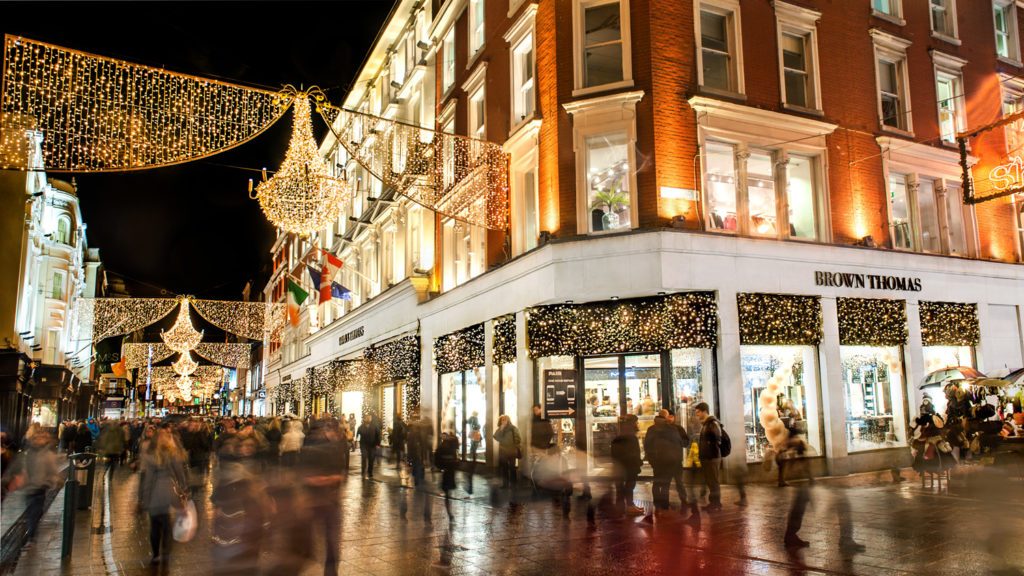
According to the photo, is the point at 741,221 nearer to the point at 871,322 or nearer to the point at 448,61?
the point at 871,322

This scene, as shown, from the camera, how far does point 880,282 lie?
19.4 metres

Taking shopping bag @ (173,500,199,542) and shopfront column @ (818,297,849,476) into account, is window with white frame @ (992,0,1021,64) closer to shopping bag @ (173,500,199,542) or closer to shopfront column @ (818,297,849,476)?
shopfront column @ (818,297,849,476)

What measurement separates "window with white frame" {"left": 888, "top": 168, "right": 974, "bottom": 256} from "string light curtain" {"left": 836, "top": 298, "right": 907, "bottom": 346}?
188 centimetres

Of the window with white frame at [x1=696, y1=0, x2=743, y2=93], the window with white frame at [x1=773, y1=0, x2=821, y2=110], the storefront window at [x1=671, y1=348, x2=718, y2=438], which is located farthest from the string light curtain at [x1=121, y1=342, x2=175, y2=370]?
the window with white frame at [x1=773, y1=0, x2=821, y2=110]

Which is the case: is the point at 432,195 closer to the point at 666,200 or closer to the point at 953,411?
the point at 666,200

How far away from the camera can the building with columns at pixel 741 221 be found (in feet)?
56.5

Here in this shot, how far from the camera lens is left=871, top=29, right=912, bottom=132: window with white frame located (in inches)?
818

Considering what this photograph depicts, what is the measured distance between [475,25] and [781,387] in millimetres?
15108

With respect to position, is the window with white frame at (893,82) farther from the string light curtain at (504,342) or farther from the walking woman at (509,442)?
the walking woman at (509,442)

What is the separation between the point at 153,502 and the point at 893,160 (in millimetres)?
19939

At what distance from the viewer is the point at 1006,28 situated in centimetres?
2409

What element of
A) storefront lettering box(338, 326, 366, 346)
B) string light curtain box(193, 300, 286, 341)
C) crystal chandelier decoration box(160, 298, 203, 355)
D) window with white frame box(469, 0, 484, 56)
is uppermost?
window with white frame box(469, 0, 484, 56)

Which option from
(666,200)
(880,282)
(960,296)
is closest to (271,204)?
(666,200)

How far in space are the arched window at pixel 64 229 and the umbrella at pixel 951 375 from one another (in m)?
51.6
